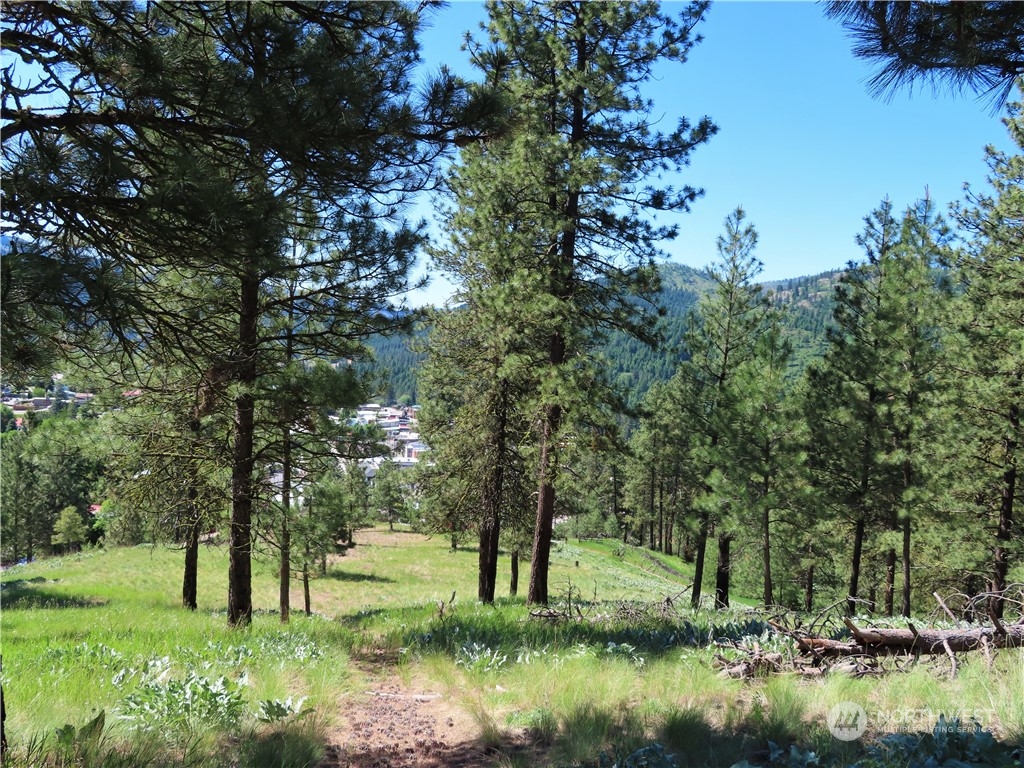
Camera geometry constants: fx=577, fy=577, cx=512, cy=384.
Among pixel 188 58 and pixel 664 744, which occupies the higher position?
A: pixel 188 58

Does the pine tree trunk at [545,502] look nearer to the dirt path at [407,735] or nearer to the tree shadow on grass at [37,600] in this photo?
the dirt path at [407,735]

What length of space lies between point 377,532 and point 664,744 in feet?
192

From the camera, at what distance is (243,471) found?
336 inches

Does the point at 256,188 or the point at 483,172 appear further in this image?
the point at 483,172

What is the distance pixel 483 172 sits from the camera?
35.1 ft

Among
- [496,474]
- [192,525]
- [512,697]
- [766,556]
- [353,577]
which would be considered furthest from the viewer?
[353,577]

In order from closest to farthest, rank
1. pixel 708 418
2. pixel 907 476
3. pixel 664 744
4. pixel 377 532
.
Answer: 1. pixel 664 744
2. pixel 907 476
3. pixel 708 418
4. pixel 377 532

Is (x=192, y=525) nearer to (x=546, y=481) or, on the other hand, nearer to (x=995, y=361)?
(x=546, y=481)

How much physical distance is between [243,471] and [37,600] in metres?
11.7

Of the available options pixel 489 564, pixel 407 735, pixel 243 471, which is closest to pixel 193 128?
pixel 407 735

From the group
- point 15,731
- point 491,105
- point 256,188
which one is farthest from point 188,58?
point 15,731

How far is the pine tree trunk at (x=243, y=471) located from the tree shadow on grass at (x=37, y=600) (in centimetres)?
925

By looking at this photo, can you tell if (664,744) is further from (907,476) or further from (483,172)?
(907,476)

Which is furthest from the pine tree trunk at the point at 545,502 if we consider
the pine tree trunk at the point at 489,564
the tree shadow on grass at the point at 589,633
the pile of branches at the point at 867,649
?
the pile of branches at the point at 867,649
